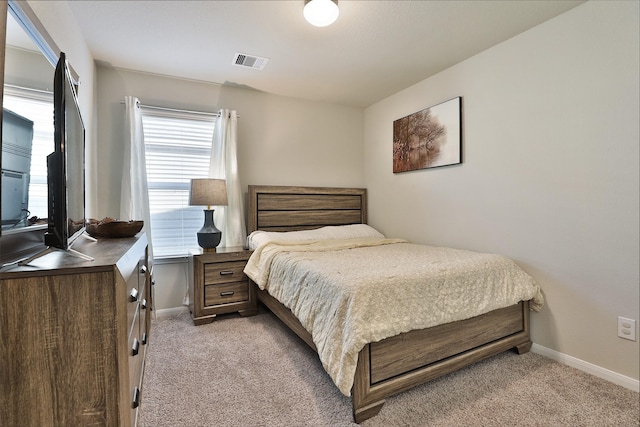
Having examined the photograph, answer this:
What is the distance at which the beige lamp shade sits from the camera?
113 inches

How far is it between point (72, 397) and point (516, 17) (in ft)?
9.92

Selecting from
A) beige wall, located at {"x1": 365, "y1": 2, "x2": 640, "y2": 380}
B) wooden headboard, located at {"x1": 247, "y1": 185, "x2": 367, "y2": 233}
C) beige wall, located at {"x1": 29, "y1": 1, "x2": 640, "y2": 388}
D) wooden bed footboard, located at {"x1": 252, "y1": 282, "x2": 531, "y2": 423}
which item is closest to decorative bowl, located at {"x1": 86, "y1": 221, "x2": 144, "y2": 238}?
beige wall, located at {"x1": 29, "y1": 1, "x2": 640, "y2": 388}

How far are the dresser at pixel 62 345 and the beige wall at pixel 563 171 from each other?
2.55 m

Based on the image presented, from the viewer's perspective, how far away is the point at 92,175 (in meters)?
2.66

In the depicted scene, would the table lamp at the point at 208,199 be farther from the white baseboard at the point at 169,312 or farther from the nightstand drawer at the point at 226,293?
the white baseboard at the point at 169,312

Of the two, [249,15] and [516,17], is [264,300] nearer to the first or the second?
[249,15]

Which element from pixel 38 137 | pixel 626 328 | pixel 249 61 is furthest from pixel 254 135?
pixel 626 328

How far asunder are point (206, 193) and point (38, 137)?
1807 mm

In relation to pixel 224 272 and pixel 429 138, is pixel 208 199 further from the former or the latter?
pixel 429 138

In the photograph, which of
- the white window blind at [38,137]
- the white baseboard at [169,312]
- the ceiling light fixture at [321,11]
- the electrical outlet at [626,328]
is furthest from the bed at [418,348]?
the ceiling light fixture at [321,11]

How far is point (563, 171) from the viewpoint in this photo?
2090 millimetres

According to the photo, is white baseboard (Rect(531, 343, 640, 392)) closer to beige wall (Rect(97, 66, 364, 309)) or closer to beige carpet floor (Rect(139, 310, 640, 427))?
beige carpet floor (Rect(139, 310, 640, 427))

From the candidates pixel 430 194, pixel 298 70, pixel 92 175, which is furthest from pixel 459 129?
pixel 92 175

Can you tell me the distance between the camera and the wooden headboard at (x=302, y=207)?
3.40m
